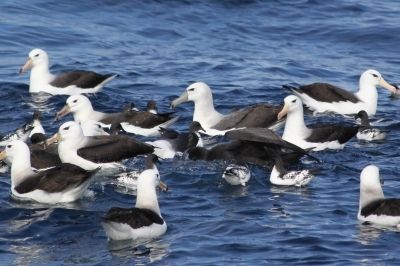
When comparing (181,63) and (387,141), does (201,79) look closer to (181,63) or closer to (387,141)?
(181,63)

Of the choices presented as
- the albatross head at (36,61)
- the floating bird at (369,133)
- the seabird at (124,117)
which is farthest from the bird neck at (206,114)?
the albatross head at (36,61)

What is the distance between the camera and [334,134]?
64.6 feet

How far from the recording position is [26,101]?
23422 millimetres

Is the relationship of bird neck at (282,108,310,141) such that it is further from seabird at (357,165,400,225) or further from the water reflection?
the water reflection

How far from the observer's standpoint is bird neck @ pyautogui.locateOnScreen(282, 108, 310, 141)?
20.2 m

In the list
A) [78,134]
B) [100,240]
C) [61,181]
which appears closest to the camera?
[100,240]

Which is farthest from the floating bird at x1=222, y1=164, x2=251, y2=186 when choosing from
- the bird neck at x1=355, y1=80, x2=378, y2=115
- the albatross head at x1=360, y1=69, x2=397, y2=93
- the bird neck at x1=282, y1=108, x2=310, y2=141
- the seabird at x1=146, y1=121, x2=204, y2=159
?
the albatross head at x1=360, y1=69, x2=397, y2=93

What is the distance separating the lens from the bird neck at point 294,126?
2023 centimetres

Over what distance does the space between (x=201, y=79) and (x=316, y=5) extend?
8.96 m

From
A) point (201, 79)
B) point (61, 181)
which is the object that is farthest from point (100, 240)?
point (201, 79)

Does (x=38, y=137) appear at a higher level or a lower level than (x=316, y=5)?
lower

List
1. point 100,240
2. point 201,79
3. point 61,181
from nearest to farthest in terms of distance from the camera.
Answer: point 100,240
point 61,181
point 201,79

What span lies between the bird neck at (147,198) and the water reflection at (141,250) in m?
0.61

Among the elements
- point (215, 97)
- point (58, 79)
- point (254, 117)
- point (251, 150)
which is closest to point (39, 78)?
point (58, 79)
